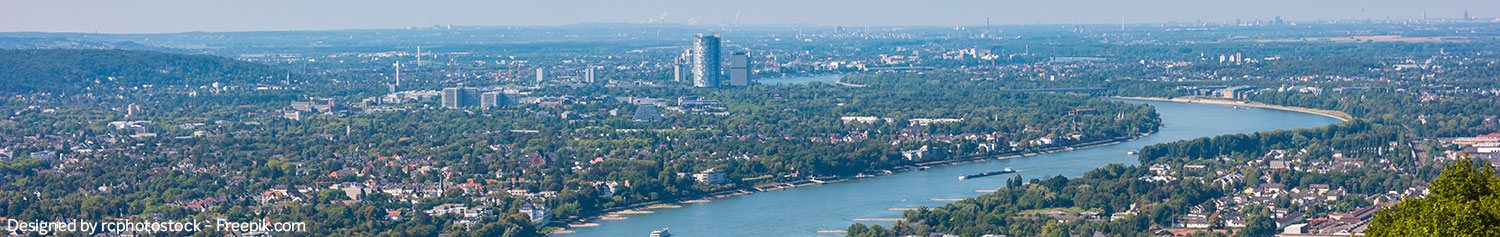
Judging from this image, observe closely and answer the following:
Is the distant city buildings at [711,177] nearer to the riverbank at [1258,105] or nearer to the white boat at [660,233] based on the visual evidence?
the white boat at [660,233]

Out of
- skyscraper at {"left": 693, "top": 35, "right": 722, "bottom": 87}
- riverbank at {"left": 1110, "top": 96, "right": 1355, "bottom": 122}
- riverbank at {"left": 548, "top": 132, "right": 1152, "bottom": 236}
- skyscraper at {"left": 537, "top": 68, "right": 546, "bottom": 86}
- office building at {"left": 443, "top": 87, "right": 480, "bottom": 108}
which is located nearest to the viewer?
riverbank at {"left": 548, "top": 132, "right": 1152, "bottom": 236}

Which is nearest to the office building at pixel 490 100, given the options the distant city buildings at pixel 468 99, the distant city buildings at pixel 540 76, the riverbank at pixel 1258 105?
the distant city buildings at pixel 468 99

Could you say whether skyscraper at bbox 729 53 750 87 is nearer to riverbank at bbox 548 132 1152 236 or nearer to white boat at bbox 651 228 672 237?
riverbank at bbox 548 132 1152 236

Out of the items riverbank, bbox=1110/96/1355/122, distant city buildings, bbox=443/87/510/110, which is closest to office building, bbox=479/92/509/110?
distant city buildings, bbox=443/87/510/110

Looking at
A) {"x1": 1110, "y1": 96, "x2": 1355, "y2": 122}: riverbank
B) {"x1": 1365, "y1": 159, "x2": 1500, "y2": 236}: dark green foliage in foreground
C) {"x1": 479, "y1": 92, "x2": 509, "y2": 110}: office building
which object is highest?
{"x1": 1365, "y1": 159, "x2": 1500, "y2": 236}: dark green foliage in foreground

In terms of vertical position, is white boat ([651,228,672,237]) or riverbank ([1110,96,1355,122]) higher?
white boat ([651,228,672,237])

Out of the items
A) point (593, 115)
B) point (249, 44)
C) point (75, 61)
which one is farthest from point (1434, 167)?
point (249, 44)
